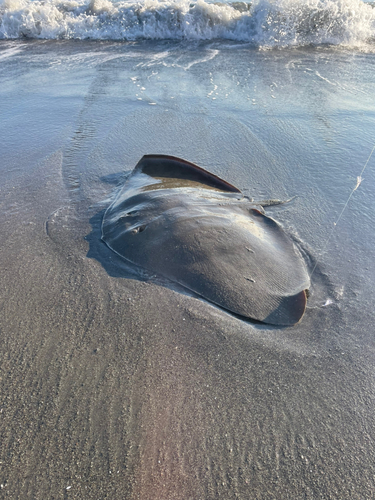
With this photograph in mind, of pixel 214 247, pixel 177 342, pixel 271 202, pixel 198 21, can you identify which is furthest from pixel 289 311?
pixel 198 21

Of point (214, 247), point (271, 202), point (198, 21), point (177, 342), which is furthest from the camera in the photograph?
point (198, 21)

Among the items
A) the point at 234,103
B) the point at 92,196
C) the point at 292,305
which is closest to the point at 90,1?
the point at 234,103

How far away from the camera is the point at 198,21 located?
1305 cm

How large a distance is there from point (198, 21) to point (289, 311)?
43.6ft

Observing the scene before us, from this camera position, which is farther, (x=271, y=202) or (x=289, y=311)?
(x=271, y=202)

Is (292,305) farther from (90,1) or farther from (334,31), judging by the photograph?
(90,1)

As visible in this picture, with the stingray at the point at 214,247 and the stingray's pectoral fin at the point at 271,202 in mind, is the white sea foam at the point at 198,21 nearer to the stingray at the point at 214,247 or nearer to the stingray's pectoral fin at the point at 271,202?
the stingray's pectoral fin at the point at 271,202

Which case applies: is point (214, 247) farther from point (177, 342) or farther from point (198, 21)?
Answer: point (198, 21)

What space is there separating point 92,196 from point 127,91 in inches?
172

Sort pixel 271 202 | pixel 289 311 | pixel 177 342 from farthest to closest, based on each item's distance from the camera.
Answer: pixel 271 202
pixel 289 311
pixel 177 342

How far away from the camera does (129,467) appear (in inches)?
78.1

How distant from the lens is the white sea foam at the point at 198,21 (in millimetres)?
11820

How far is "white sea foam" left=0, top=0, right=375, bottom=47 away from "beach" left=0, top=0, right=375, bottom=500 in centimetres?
716

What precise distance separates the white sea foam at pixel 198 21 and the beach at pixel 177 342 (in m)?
7.16
